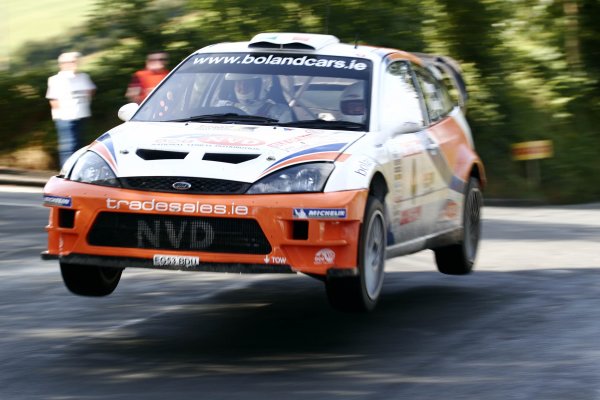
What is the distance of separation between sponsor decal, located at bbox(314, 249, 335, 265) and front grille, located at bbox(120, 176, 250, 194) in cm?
56

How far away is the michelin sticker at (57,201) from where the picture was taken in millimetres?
8484

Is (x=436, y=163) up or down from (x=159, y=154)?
down

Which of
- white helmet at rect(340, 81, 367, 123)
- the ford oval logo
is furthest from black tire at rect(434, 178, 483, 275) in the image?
the ford oval logo

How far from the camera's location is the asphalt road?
7.12 metres

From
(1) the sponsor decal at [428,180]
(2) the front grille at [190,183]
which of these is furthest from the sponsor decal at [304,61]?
(2) the front grille at [190,183]

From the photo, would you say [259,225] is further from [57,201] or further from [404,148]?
[404,148]

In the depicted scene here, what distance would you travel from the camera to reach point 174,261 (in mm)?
8156

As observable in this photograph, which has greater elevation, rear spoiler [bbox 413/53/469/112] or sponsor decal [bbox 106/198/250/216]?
sponsor decal [bbox 106/198/250/216]

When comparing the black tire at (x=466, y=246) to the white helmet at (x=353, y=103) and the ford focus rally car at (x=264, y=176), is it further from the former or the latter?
the white helmet at (x=353, y=103)

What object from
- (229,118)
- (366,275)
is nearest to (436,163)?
(229,118)

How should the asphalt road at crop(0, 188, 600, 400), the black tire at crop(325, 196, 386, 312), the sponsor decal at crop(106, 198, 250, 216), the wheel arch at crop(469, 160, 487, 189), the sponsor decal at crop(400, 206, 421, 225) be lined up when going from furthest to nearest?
the wheel arch at crop(469, 160, 487, 189) → the sponsor decal at crop(400, 206, 421, 225) → the black tire at crop(325, 196, 386, 312) → the sponsor decal at crop(106, 198, 250, 216) → the asphalt road at crop(0, 188, 600, 400)

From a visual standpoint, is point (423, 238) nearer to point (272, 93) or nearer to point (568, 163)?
point (272, 93)

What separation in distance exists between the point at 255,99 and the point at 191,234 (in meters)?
1.62

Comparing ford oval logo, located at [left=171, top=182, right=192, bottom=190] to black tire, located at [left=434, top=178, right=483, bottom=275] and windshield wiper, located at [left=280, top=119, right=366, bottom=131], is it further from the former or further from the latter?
black tire, located at [left=434, top=178, right=483, bottom=275]
